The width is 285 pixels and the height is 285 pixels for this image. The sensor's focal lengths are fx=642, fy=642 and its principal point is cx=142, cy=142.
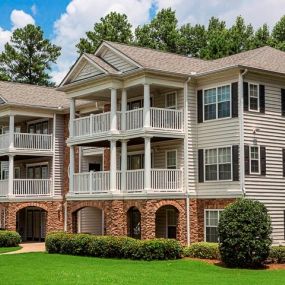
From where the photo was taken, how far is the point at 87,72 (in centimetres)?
3472

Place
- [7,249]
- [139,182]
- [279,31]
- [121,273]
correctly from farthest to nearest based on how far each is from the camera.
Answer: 1. [279,31]
2. [7,249]
3. [139,182]
4. [121,273]

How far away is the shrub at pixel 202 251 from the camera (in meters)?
27.6

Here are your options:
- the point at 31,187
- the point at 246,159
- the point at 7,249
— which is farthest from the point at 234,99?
the point at 31,187

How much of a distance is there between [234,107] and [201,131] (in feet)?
8.49

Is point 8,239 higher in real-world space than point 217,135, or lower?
lower

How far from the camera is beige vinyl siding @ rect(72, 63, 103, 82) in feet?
111

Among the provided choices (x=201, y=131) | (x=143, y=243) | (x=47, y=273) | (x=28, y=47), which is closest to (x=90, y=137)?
(x=201, y=131)

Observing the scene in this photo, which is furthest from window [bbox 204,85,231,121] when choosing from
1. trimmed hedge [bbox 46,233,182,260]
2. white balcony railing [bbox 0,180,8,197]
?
white balcony railing [bbox 0,180,8,197]

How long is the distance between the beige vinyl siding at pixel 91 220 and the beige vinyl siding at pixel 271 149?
513 inches

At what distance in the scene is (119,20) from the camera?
5903 cm

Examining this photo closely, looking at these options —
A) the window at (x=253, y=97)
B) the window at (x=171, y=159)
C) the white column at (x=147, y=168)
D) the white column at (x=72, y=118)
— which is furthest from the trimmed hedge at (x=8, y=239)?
the window at (x=253, y=97)

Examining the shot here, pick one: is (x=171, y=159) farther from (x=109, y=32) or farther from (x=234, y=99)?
(x=109, y=32)

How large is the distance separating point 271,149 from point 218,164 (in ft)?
8.59

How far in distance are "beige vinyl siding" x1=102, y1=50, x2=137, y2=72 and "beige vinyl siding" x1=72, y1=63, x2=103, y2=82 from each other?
906 mm
